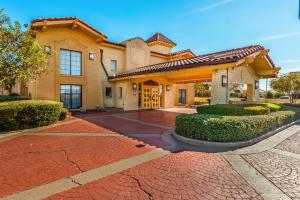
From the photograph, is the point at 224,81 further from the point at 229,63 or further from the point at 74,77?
the point at 74,77

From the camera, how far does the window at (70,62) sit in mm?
15546

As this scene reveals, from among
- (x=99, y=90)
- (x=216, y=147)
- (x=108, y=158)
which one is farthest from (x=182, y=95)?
(x=108, y=158)

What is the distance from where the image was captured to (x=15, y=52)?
10.0 m

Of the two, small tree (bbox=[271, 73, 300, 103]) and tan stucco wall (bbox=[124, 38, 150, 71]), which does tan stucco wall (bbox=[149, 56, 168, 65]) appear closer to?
tan stucco wall (bbox=[124, 38, 150, 71])

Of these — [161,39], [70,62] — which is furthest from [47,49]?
[161,39]

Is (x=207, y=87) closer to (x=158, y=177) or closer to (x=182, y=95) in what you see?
(x=182, y=95)

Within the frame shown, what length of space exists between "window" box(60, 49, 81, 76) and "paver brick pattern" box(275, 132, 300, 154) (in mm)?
15468

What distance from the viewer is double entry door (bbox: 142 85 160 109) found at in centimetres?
1869

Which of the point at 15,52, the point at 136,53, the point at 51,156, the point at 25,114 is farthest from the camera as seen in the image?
the point at 136,53

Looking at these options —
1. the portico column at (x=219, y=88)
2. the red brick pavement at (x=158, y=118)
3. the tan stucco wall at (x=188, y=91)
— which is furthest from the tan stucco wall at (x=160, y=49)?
the portico column at (x=219, y=88)

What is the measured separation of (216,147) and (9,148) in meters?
7.19

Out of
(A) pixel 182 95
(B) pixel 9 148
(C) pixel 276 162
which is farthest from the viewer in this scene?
(A) pixel 182 95

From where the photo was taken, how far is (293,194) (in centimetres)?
358

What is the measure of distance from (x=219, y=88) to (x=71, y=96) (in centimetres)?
1261
